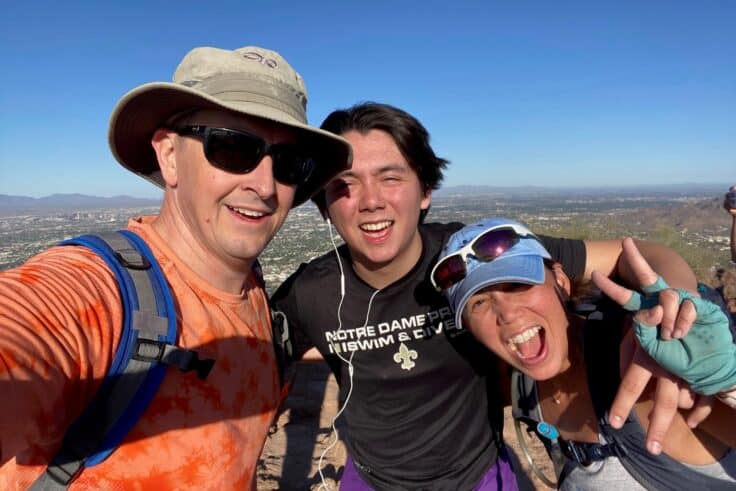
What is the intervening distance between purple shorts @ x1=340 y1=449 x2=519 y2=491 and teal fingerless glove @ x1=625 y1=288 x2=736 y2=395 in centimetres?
170

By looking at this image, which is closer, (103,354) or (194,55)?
(103,354)

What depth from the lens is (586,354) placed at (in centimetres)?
177

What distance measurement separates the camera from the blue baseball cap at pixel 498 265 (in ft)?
6.38

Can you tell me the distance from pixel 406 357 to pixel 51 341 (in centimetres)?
179

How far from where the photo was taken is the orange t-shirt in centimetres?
106

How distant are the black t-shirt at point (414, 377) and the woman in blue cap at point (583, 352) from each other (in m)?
0.34

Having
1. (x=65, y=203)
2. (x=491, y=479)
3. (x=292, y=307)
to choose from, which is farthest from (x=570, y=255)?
(x=65, y=203)

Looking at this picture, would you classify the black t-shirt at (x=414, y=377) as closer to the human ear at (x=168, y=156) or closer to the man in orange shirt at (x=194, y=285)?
the man in orange shirt at (x=194, y=285)

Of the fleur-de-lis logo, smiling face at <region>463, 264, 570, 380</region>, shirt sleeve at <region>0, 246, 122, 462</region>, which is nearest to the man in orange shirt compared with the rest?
shirt sleeve at <region>0, 246, 122, 462</region>

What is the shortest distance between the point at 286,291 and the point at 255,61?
4.85 feet

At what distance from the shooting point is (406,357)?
246 centimetres

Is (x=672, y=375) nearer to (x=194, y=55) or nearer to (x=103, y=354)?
(x=103, y=354)

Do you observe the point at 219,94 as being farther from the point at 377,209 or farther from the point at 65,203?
the point at 65,203

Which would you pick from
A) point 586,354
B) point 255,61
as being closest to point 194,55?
point 255,61
